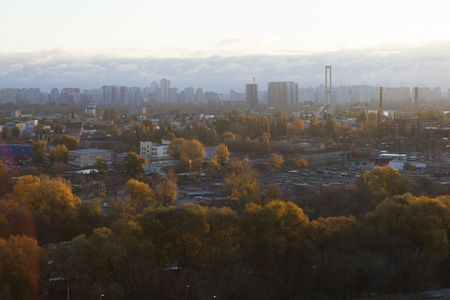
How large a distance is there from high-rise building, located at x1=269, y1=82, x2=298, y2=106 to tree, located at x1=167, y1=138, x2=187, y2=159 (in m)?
25.3

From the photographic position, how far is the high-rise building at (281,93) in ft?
114

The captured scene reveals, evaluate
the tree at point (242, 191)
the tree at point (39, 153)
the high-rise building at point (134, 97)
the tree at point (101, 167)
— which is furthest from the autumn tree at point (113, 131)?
the high-rise building at point (134, 97)

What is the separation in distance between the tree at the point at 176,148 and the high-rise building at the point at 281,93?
2527 cm

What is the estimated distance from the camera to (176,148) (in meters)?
9.96

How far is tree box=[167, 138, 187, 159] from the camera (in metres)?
9.78

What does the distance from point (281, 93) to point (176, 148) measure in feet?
84.2

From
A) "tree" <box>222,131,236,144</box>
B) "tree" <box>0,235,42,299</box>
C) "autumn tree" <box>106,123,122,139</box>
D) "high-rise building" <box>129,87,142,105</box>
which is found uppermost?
"high-rise building" <box>129,87,142,105</box>

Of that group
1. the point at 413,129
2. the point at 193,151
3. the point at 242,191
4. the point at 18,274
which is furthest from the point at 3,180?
the point at 413,129

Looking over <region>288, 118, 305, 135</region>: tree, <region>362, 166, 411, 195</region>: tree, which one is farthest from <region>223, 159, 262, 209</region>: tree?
<region>288, 118, 305, 135</region>: tree

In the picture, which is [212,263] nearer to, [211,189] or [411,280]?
[411,280]

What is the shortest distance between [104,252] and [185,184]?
4445 mm

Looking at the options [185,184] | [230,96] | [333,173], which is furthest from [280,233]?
[230,96]

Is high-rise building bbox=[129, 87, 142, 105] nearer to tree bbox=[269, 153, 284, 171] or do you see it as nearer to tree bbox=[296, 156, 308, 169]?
tree bbox=[296, 156, 308, 169]

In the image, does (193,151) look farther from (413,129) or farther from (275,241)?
(413,129)
